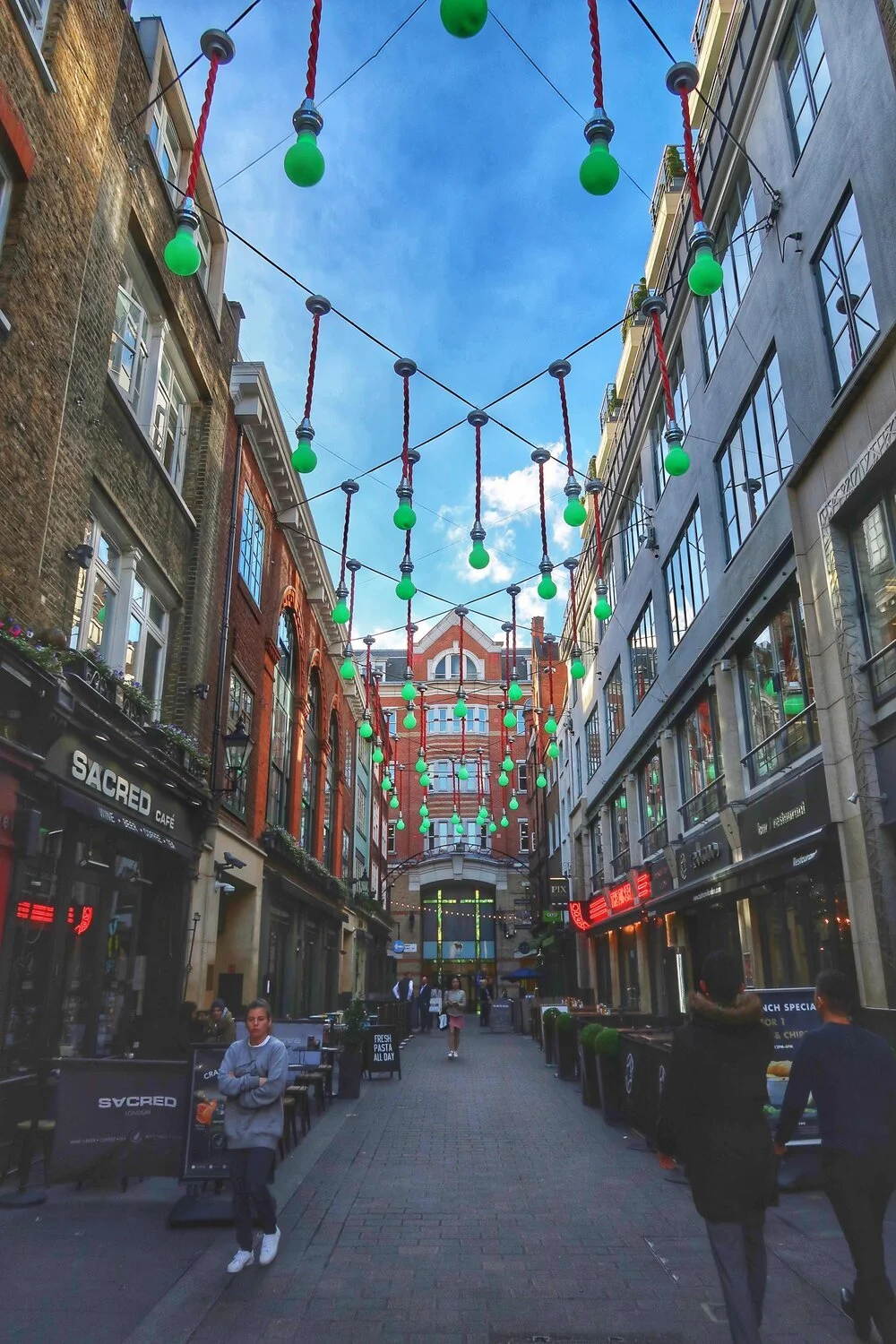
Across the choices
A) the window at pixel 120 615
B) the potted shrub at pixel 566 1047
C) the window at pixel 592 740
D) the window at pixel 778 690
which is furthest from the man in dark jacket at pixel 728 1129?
the window at pixel 592 740

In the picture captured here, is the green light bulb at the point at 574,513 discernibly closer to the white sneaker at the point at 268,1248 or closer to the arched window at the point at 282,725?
the white sneaker at the point at 268,1248

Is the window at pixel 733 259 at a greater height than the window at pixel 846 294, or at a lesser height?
greater

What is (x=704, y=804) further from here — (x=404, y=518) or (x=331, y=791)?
(x=331, y=791)

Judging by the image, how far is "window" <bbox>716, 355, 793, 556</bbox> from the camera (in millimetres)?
13477

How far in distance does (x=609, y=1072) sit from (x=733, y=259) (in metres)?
13.0

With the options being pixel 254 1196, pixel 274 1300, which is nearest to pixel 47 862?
pixel 254 1196

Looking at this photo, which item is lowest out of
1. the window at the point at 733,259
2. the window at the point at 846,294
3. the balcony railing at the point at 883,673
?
the balcony railing at the point at 883,673

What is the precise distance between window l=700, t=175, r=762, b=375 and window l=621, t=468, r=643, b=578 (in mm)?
6554

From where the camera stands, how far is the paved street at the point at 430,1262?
15.8 feet

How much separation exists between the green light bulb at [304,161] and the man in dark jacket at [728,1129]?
5288 millimetres

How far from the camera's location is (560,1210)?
7.26m

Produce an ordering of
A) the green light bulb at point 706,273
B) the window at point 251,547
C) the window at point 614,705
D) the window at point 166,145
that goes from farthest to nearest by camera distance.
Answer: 1. the window at point 614,705
2. the window at point 251,547
3. the window at point 166,145
4. the green light bulb at point 706,273

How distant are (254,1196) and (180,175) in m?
14.9

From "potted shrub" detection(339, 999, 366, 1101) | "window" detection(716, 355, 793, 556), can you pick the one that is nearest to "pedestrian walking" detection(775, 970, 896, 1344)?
"window" detection(716, 355, 793, 556)
